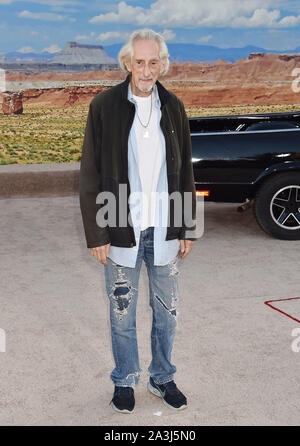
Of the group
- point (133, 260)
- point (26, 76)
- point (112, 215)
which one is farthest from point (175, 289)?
point (26, 76)

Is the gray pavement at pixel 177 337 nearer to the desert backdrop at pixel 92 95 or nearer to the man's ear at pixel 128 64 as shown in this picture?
the man's ear at pixel 128 64

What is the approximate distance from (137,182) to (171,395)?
1.19m

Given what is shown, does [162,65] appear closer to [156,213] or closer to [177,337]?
[156,213]

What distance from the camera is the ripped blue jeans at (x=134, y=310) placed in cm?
308

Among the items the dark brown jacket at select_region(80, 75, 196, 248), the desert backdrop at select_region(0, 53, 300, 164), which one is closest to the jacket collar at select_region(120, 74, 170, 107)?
the dark brown jacket at select_region(80, 75, 196, 248)

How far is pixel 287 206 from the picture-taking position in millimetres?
6793

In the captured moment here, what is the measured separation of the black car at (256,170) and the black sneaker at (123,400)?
11.9ft

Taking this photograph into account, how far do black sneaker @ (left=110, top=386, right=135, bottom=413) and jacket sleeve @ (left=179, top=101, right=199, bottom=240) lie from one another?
88 centimetres

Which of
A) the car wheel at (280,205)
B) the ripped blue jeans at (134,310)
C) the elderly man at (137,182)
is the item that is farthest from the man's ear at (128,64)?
the car wheel at (280,205)

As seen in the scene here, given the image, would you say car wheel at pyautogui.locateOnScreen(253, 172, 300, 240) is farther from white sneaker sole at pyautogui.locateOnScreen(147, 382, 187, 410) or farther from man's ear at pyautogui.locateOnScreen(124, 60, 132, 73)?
man's ear at pyautogui.locateOnScreen(124, 60, 132, 73)

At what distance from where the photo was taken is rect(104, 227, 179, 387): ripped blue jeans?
3076 millimetres

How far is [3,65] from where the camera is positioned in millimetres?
96875
